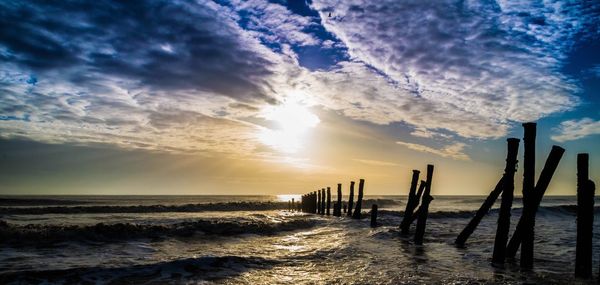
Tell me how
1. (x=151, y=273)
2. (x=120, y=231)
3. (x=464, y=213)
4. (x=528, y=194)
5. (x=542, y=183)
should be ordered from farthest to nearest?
(x=464, y=213), (x=120, y=231), (x=528, y=194), (x=542, y=183), (x=151, y=273)

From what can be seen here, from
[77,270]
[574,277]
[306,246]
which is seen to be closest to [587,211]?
[574,277]

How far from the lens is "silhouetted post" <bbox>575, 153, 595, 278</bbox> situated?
26.6 feet

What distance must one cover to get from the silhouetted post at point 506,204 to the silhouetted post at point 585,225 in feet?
5.60

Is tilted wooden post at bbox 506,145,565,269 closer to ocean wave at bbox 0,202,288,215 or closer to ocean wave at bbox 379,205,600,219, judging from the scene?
ocean wave at bbox 379,205,600,219

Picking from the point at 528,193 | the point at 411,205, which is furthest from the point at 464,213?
the point at 528,193

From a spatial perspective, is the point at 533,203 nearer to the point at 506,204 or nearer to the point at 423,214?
the point at 506,204

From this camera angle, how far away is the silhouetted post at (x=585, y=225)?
8.11 m

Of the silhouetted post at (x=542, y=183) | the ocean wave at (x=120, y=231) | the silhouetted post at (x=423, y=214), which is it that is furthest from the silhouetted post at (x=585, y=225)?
the ocean wave at (x=120, y=231)

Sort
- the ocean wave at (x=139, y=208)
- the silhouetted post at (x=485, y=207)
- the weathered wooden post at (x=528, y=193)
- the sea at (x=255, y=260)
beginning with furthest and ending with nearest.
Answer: the ocean wave at (x=139, y=208) < the silhouetted post at (x=485, y=207) < the weathered wooden post at (x=528, y=193) < the sea at (x=255, y=260)

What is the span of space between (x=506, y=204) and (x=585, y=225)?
6.33 feet

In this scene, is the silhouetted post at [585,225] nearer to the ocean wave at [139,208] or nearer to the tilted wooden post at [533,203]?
the tilted wooden post at [533,203]

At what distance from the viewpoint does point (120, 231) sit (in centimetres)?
1612

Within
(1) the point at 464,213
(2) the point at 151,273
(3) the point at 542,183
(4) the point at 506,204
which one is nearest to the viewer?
(2) the point at 151,273

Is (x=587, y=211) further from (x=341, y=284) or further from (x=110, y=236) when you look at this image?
(x=110, y=236)
